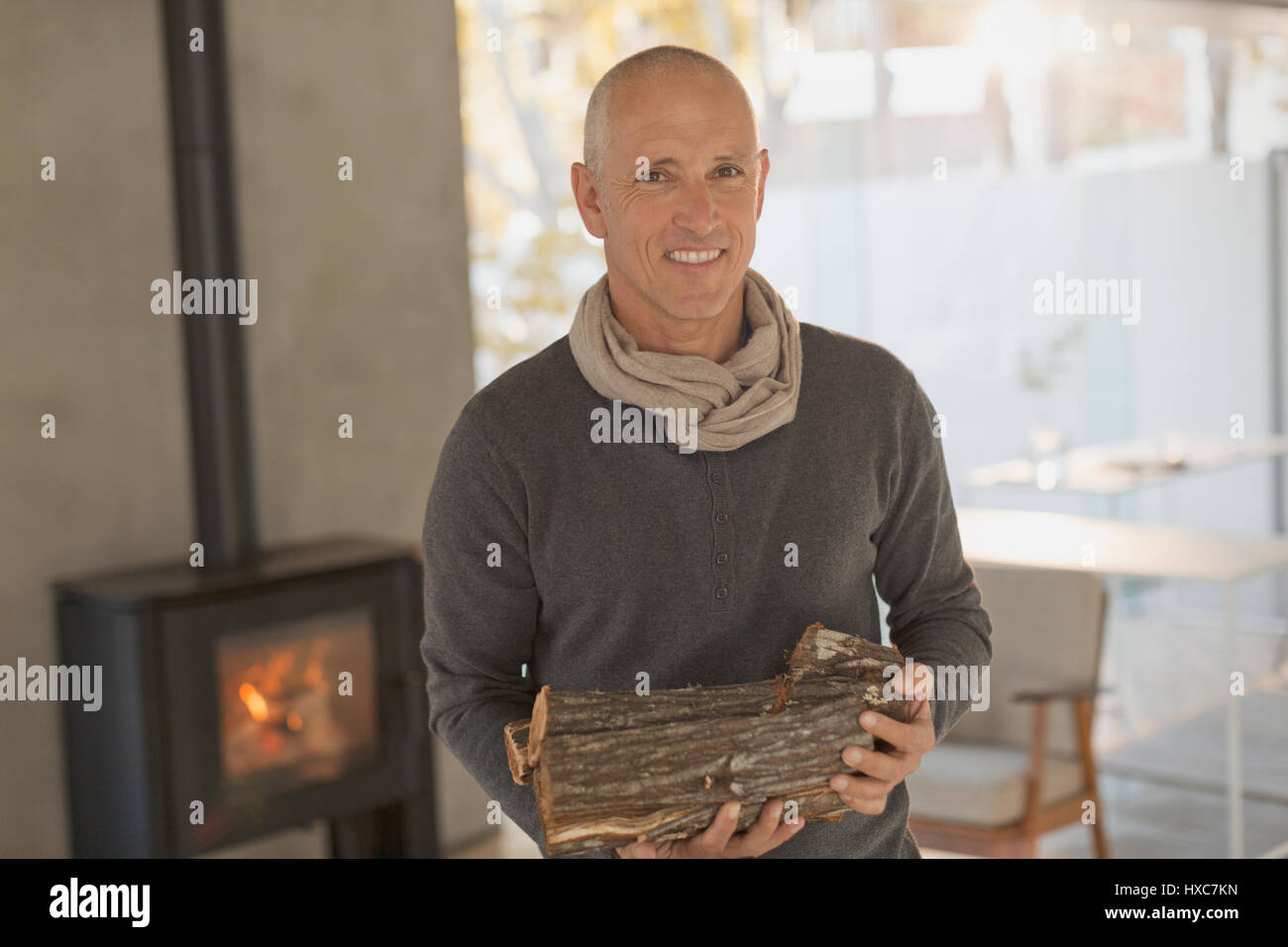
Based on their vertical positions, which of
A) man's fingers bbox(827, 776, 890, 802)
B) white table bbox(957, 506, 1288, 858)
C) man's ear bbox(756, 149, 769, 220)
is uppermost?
man's ear bbox(756, 149, 769, 220)

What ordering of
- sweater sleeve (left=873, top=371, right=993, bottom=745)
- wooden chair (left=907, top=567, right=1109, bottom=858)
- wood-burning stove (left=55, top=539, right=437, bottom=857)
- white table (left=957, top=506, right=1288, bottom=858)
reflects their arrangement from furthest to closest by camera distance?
white table (left=957, top=506, right=1288, bottom=858)
wooden chair (left=907, top=567, right=1109, bottom=858)
wood-burning stove (left=55, top=539, right=437, bottom=857)
sweater sleeve (left=873, top=371, right=993, bottom=745)

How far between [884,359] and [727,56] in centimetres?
381

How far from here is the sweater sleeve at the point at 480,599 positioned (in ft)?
4.84

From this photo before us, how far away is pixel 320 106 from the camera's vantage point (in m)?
3.60

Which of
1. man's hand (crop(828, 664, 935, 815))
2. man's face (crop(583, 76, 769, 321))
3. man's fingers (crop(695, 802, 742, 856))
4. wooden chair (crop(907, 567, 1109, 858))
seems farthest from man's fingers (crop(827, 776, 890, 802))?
wooden chair (crop(907, 567, 1109, 858))

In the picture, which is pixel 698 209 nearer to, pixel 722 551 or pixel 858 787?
pixel 722 551

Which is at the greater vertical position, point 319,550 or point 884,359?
point 884,359

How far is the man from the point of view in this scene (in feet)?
4.76

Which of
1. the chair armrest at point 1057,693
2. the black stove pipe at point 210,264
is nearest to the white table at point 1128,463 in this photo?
the chair armrest at point 1057,693

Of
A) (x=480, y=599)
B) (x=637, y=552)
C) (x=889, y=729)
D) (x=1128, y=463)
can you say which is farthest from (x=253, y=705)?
(x=1128, y=463)

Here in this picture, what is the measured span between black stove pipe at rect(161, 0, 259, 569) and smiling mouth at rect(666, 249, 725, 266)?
6.51 feet

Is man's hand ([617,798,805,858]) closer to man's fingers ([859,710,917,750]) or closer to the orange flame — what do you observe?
man's fingers ([859,710,917,750])
